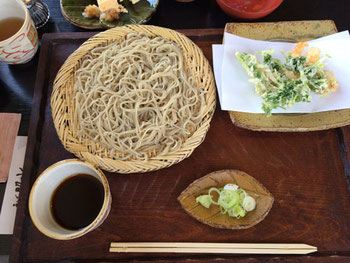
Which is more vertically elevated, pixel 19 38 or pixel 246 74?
pixel 246 74

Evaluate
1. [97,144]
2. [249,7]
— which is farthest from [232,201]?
[249,7]

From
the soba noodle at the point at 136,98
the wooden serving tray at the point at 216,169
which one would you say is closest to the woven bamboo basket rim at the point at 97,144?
the soba noodle at the point at 136,98

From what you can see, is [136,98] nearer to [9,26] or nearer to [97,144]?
[97,144]

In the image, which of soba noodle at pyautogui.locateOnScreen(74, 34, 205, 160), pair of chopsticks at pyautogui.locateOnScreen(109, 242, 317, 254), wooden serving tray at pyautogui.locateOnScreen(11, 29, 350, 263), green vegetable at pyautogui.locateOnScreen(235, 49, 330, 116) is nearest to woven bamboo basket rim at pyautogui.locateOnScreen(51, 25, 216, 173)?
soba noodle at pyautogui.locateOnScreen(74, 34, 205, 160)

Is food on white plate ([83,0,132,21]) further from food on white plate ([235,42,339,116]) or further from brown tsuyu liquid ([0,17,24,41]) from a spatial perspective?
food on white plate ([235,42,339,116])

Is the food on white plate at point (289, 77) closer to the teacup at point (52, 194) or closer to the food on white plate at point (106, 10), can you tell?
the food on white plate at point (106, 10)

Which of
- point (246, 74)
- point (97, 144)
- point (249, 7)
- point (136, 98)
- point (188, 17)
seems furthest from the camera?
point (188, 17)
